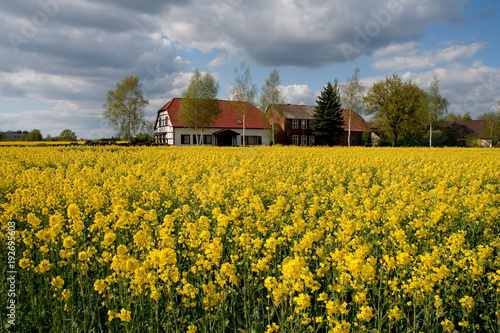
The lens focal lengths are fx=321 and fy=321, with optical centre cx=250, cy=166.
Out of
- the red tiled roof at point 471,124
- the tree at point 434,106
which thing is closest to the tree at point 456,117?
the red tiled roof at point 471,124

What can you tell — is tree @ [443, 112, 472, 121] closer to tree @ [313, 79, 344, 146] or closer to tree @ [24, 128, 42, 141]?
tree @ [313, 79, 344, 146]

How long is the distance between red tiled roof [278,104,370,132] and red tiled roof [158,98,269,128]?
22.0ft

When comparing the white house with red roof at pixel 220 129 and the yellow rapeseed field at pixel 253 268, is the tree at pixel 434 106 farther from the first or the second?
the yellow rapeseed field at pixel 253 268

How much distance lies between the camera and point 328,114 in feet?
190

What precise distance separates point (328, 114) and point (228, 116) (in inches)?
734

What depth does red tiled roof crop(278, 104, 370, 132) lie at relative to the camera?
212ft

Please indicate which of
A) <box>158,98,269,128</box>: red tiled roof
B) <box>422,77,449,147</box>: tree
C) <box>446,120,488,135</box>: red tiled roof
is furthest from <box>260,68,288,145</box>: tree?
<box>446,120,488,135</box>: red tiled roof

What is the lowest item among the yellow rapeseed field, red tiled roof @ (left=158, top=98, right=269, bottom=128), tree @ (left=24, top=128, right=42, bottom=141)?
the yellow rapeseed field

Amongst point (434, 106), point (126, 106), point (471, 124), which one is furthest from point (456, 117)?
point (126, 106)

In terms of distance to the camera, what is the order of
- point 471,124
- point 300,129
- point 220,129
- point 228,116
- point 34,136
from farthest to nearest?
1. point 471,124
2. point 34,136
3. point 300,129
4. point 228,116
5. point 220,129

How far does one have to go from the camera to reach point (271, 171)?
1116 cm

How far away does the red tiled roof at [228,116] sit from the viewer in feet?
188

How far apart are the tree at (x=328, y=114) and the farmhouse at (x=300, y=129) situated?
208 inches

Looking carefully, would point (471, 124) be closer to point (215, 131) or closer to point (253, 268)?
point (215, 131)
